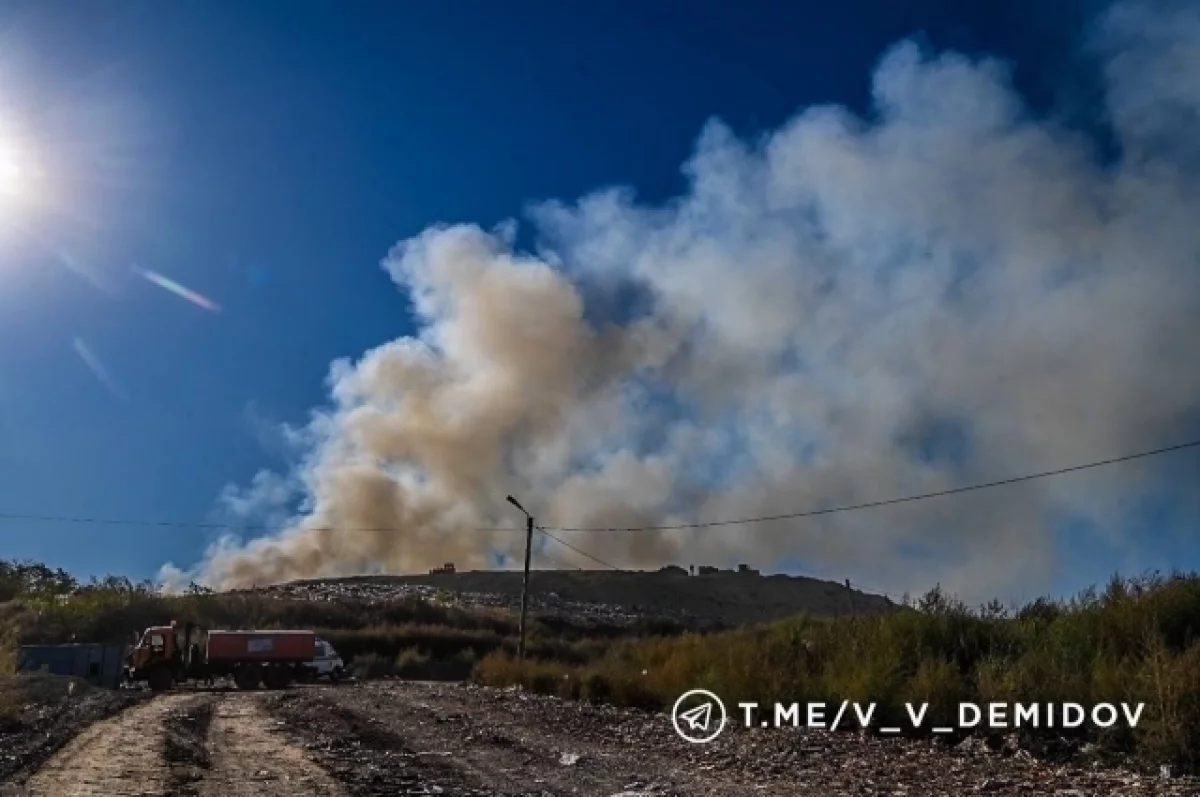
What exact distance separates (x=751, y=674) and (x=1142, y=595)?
7.15 m

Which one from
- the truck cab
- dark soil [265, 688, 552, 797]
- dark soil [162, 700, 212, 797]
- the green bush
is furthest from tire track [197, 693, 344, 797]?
the truck cab

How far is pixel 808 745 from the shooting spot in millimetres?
15891

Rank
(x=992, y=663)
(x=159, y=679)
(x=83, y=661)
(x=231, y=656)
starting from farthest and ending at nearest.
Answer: (x=83, y=661), (x=231, y=656), (x=159, y=679), (x=992, y=663)

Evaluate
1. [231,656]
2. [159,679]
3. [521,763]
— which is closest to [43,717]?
[521,763]

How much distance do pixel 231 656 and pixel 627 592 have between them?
225ft

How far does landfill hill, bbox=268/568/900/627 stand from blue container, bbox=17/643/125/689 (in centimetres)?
3876

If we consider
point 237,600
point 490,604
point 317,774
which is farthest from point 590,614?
point 317,774

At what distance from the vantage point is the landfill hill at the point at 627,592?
319 ft

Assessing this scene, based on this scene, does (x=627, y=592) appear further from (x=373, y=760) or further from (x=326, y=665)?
(x=373, y=760)

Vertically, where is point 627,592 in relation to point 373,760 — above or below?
above

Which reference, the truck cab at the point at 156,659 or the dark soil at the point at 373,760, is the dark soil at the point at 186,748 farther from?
the truck cab at the point at 156,659

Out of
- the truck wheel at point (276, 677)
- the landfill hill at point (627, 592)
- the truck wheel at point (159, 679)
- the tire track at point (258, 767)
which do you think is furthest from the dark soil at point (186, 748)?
the landfill hill at point (627, 592)

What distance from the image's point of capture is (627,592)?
370 ft

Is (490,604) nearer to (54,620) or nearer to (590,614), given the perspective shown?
(590,614)
